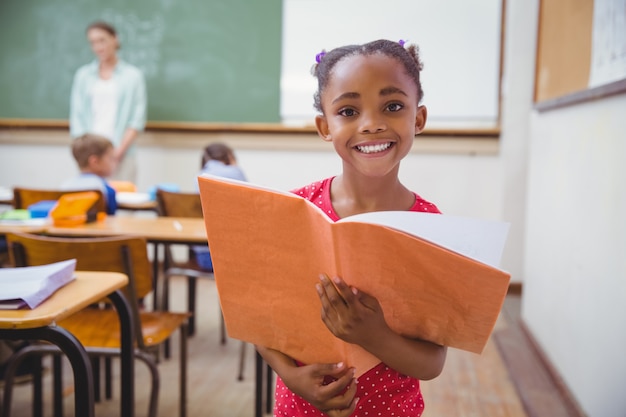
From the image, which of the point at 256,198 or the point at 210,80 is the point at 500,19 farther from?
the point at 256,198

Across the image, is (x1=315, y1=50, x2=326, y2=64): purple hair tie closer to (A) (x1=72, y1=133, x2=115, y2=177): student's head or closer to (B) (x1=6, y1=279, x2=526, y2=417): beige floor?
(B) (x1=6, y1=279, x2=526, y2=417): beige floor

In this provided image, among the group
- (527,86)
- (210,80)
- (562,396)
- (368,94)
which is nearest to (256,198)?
(368,94)

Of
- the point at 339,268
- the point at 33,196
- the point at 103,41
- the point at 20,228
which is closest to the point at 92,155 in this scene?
the point at 33,196

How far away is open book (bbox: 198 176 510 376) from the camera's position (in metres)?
0.71

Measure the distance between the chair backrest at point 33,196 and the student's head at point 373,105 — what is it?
1.81m

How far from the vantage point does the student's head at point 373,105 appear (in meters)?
0.90

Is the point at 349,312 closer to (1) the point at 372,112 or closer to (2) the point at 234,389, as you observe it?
(1) the point at 372,112

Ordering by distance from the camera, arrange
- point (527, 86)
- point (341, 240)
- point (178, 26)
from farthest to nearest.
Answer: point (178, 26) → point (527, 86) → point (341, 240)

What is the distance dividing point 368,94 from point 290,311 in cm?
34

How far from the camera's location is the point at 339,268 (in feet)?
2.54

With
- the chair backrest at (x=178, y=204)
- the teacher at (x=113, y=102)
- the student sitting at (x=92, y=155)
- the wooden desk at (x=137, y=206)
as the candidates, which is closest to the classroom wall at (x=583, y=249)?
the chair backrest at (x=178, y=204)

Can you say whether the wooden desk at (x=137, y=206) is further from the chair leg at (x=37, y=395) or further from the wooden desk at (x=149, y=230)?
the chair leg at (x=37, y=395)

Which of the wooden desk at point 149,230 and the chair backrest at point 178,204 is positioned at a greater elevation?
the chair backrest at point 178,204

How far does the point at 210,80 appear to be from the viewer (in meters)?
4.61
